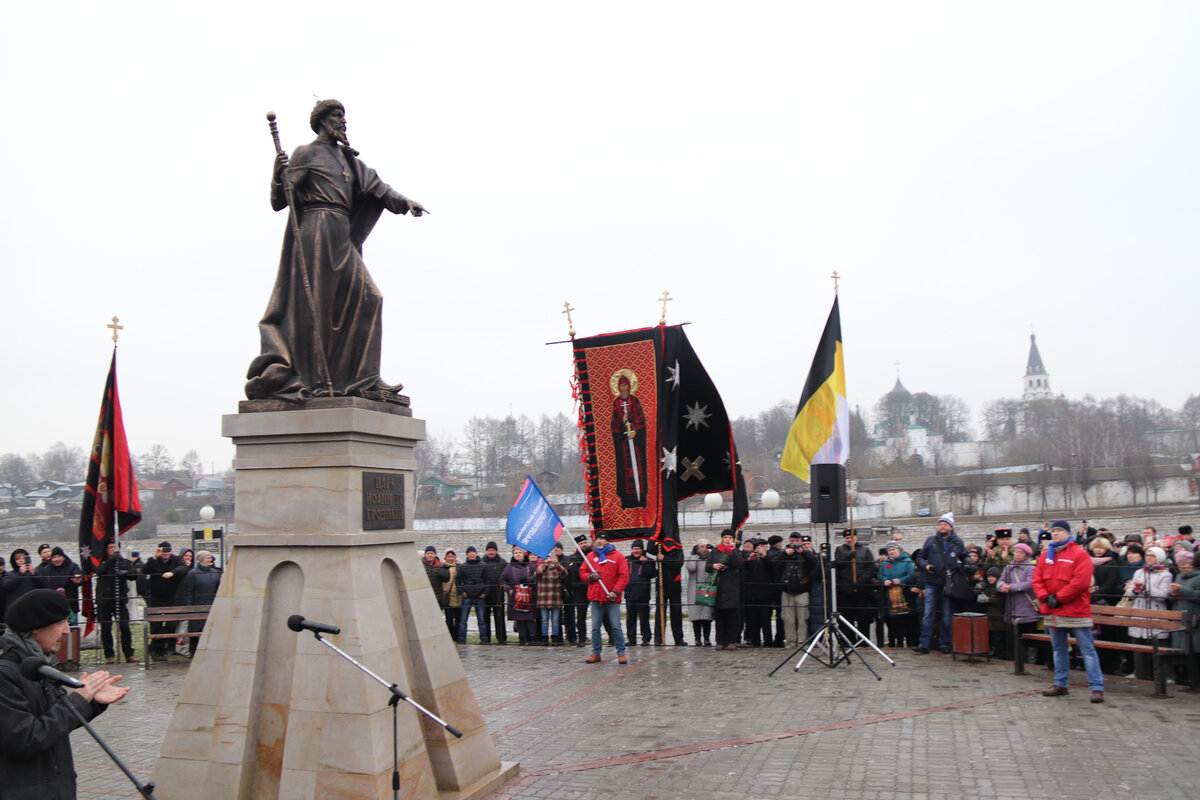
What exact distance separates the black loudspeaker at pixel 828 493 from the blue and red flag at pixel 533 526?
11.7 feet

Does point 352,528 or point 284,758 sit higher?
point 352,528

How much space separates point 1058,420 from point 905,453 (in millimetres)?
24958

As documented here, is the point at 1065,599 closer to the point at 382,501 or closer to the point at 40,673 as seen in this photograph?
the point at 382,501

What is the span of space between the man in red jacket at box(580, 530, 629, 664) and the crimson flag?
7324mm

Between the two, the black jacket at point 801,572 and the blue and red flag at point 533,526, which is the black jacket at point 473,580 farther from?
the black jacket at point 801,572

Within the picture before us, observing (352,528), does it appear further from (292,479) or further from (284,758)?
(284,758)

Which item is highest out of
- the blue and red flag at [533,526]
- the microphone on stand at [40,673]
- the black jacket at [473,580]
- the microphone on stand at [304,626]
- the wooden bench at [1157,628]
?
the blue and red flag at [533,526]

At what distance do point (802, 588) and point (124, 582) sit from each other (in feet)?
33.6

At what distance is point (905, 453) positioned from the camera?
12131 cm

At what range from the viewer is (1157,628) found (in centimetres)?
986

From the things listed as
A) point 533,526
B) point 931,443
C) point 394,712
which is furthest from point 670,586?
point 931,443

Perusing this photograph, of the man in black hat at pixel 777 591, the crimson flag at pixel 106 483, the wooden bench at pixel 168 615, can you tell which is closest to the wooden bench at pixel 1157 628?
the man in black hat at pixel 777 591

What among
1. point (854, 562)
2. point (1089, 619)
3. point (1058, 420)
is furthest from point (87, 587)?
point (1058, 420)

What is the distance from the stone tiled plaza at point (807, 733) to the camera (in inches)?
263
